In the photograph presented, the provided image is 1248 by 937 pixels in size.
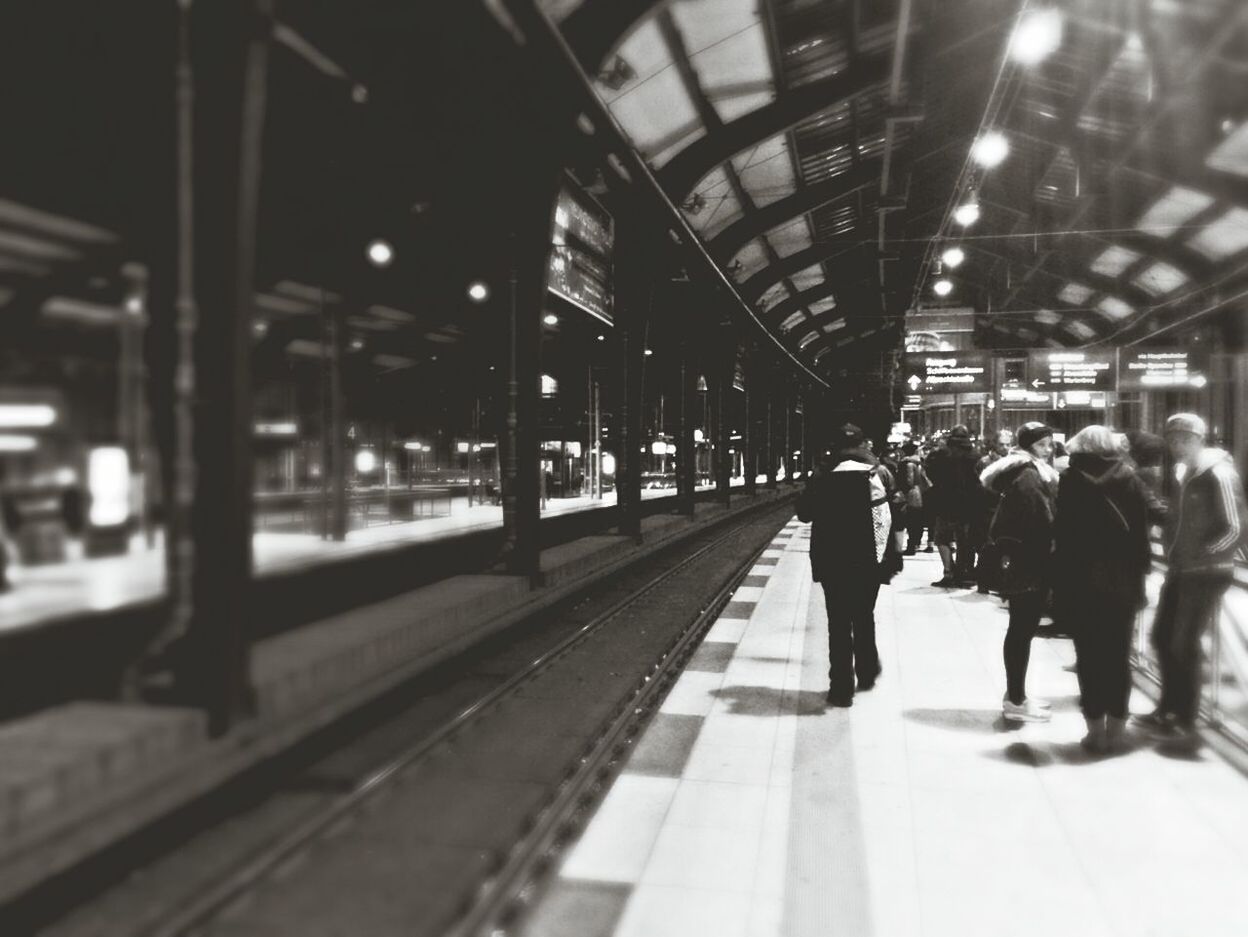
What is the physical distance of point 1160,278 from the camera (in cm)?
2383

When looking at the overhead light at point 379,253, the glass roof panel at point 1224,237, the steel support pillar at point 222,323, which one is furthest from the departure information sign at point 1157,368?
the steel support pillar at point 222,323

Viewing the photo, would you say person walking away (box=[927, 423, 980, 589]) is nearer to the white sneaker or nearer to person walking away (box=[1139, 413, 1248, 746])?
the white sneaker

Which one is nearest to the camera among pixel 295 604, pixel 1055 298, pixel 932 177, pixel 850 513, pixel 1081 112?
pixel 850 513

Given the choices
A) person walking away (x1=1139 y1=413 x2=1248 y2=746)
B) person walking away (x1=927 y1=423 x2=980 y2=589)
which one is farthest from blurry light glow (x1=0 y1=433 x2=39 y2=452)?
person walking away (x1=927 y1=423 x2=980 y2=589)

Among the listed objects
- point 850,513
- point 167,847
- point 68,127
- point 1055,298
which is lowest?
point 167,847

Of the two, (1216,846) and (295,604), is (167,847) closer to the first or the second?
(1216,846)

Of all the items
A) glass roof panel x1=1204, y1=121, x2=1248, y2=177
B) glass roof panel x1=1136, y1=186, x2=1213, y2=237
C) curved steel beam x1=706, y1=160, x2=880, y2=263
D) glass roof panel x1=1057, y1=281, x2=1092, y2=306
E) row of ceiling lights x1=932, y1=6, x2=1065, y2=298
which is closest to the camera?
row of ceiling lights x1=932, y1=6, x2=1065, y2=298

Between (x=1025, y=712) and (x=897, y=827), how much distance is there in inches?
76.7

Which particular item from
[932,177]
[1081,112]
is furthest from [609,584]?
[932,177]

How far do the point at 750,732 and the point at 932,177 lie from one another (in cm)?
1790

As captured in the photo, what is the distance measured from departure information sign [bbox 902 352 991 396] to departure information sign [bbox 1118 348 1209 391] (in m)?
2.40

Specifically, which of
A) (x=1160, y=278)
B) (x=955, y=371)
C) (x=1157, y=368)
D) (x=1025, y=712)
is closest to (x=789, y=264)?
(x=1160, y=278)

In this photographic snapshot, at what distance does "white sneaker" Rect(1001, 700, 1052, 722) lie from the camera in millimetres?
5887

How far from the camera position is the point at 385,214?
14.8 meters
